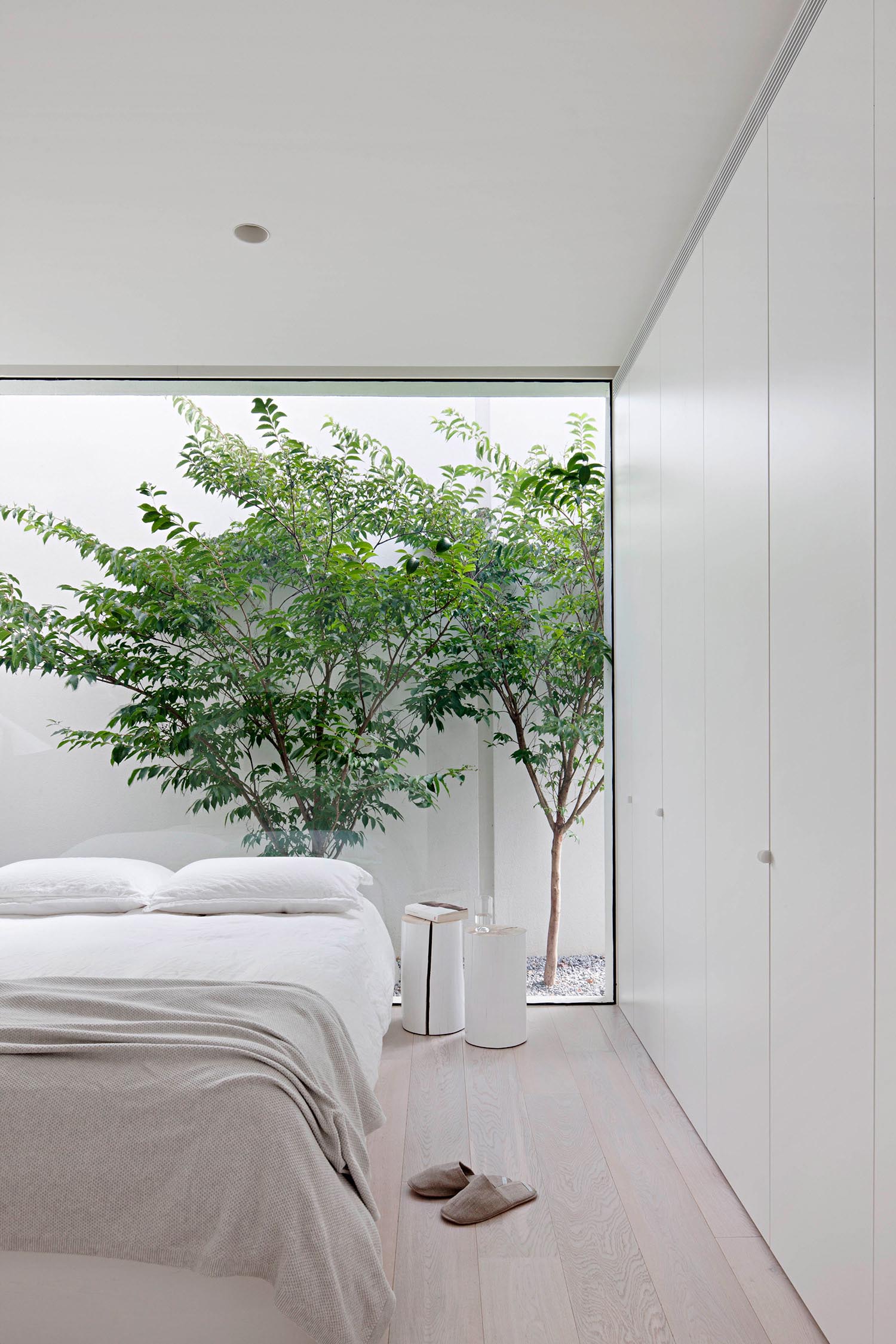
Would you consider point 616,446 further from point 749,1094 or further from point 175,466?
point 749,1094

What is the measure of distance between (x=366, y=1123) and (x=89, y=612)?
8.38 feet

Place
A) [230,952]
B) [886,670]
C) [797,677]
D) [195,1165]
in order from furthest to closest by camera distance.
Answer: [230,952]
[797,677]
[195,1165]
[886,670]

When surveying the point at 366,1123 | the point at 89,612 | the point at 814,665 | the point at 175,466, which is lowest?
the point at 366,1123

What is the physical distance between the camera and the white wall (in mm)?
3914

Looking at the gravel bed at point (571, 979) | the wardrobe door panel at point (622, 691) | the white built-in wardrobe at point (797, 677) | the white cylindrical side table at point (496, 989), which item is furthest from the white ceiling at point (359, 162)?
the gravel bed at point (571, 979)

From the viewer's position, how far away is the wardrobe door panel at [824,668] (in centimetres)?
154

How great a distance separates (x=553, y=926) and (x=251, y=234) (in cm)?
288

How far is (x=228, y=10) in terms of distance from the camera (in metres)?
1.90

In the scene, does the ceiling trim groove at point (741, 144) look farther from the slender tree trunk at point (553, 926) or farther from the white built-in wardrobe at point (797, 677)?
the slender tree trunk at point (553, 926)

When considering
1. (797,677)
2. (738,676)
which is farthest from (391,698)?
(797,677)

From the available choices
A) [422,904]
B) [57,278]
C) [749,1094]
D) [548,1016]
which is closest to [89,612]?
[57,278]

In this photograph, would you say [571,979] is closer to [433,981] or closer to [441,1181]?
[433,981]

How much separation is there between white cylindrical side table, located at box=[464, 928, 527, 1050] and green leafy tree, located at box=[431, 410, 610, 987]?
59cm

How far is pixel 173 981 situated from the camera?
232 centimetres
